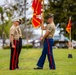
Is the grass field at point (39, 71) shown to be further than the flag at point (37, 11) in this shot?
Result: No

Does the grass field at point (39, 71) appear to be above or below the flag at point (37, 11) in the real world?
below

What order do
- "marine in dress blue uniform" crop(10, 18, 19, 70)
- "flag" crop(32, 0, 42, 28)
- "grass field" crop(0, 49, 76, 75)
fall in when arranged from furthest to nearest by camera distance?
1. "flag" crop(32, 0, 42, 28)
2. "marine in dress blue uniform" crop(10, 18, 19, 70)
3. "grass field" crop(0, 49, 76, 75)

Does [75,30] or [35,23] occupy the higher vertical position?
[35,23]

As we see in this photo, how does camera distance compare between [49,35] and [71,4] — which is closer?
[49,35]

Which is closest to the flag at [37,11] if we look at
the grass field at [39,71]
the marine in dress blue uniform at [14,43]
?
the marine in dress blue uniform at [14,43]

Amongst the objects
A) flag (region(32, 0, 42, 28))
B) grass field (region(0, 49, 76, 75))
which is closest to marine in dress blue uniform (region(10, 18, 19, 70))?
grass field (region(0, 49, 76, 75))

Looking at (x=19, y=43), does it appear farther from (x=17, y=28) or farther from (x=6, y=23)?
(x=6, y=23)

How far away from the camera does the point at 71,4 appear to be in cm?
6147

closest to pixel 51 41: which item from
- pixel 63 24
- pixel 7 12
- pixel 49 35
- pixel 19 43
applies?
pixel 49 35

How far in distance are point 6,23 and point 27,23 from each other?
5.45m

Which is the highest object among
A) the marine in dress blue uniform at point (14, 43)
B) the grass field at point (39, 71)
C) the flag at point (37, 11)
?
the flag at point (37, 11)

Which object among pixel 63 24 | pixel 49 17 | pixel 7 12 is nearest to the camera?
pixel 49 17

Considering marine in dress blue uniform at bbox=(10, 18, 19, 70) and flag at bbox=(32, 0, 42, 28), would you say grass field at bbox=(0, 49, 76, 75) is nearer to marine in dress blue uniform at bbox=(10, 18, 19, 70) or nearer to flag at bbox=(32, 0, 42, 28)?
marine in dress blue uniform at bbox=(10, 18, 19, 70)

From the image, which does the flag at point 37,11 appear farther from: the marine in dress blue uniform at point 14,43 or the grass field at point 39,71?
the grass field at point 39,71
